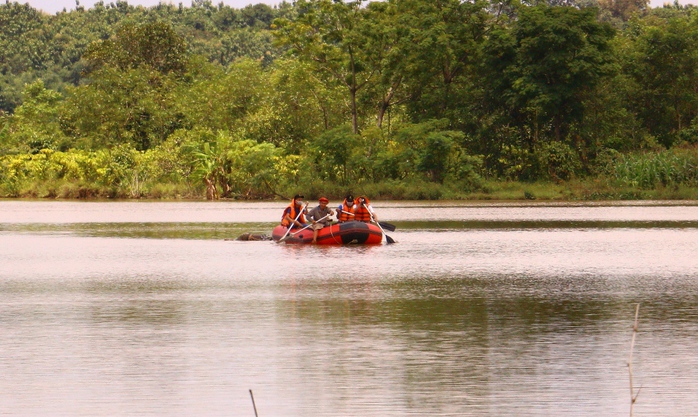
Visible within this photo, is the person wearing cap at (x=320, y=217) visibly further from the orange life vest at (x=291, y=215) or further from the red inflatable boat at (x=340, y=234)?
the orange life vest at (x=291, y=215)

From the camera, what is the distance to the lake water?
33.4ft

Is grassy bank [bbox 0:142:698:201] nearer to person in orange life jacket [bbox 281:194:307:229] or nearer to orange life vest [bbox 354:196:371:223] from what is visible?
orange life vest [bbox 354:196:371:223]

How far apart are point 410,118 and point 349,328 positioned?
5281 centimetres

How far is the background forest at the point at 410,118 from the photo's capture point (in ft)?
201

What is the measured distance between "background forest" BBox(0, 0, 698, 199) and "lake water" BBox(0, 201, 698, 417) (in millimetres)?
28905

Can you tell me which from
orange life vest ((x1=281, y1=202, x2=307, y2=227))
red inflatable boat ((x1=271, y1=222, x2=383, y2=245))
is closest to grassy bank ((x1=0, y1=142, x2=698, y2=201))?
orange life vest ((x1=281, y1=202, x2=307, y2=227))

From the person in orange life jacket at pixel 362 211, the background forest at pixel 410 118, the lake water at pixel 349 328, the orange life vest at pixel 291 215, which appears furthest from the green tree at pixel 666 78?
the orange life vest at pixel 291 215

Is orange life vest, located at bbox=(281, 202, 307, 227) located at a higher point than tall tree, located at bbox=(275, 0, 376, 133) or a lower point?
lower

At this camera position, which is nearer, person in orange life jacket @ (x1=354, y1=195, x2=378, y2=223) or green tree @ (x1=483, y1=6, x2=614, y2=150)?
person in orange life jacket @ (x1=354, y1=195, x2=378, y2=223)

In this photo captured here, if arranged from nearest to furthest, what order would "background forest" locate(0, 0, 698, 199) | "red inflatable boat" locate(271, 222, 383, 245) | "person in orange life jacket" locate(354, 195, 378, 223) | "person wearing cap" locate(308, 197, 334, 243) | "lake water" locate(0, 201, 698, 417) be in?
"lake water" locate(0, 201, 698, 417) → "red inflatable boat" locate(271, 222, 383, 245) → "person wearing cap" locate(308, 197, 334, 243) → "person in orange life jacket" locate(354, 195, 378, 223) → "background forest" locate(0, 0, 698, 199)

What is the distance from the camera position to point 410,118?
220 ft

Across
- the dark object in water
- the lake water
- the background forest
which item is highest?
the background forest

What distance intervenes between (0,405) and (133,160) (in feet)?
203

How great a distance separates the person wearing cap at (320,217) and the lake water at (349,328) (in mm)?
1091
